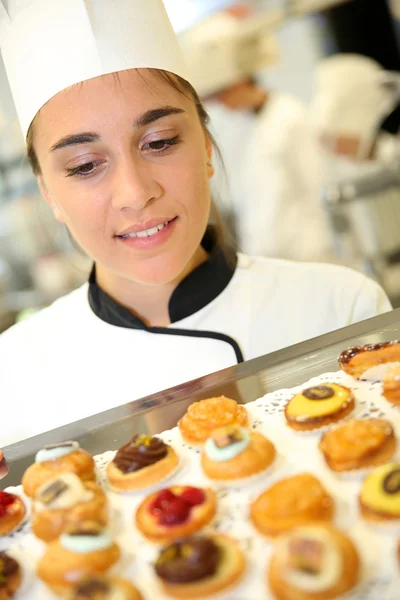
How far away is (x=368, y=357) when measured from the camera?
119 centimetres

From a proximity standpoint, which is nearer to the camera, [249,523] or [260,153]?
[249,523]

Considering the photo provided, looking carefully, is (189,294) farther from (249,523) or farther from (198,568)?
(198,568)

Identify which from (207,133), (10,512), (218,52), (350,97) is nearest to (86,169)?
(207,133)

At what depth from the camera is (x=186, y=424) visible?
1.17 metres

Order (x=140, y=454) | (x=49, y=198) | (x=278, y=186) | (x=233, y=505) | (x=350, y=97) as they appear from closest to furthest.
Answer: (x=233, y=505) → (x=140, y=454) → (x=49, y=198) → (x=278, y=186) → (x=350, y=97)

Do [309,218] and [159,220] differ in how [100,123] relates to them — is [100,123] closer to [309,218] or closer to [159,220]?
[159,220]

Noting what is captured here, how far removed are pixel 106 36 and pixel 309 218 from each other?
10.1ft

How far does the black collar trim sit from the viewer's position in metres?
1.86

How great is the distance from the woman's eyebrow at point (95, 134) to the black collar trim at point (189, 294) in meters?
0.52

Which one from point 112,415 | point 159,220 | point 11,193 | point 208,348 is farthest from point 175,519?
point 11,193

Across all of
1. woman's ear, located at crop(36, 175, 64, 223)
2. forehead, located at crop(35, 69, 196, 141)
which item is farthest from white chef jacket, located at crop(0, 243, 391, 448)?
forehead, located at crop(35, 69, 196, 141)

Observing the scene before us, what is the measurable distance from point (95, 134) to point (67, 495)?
30.5 inches

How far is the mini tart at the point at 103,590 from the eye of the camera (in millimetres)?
798

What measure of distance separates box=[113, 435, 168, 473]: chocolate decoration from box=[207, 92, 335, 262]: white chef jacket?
10.4 feet
